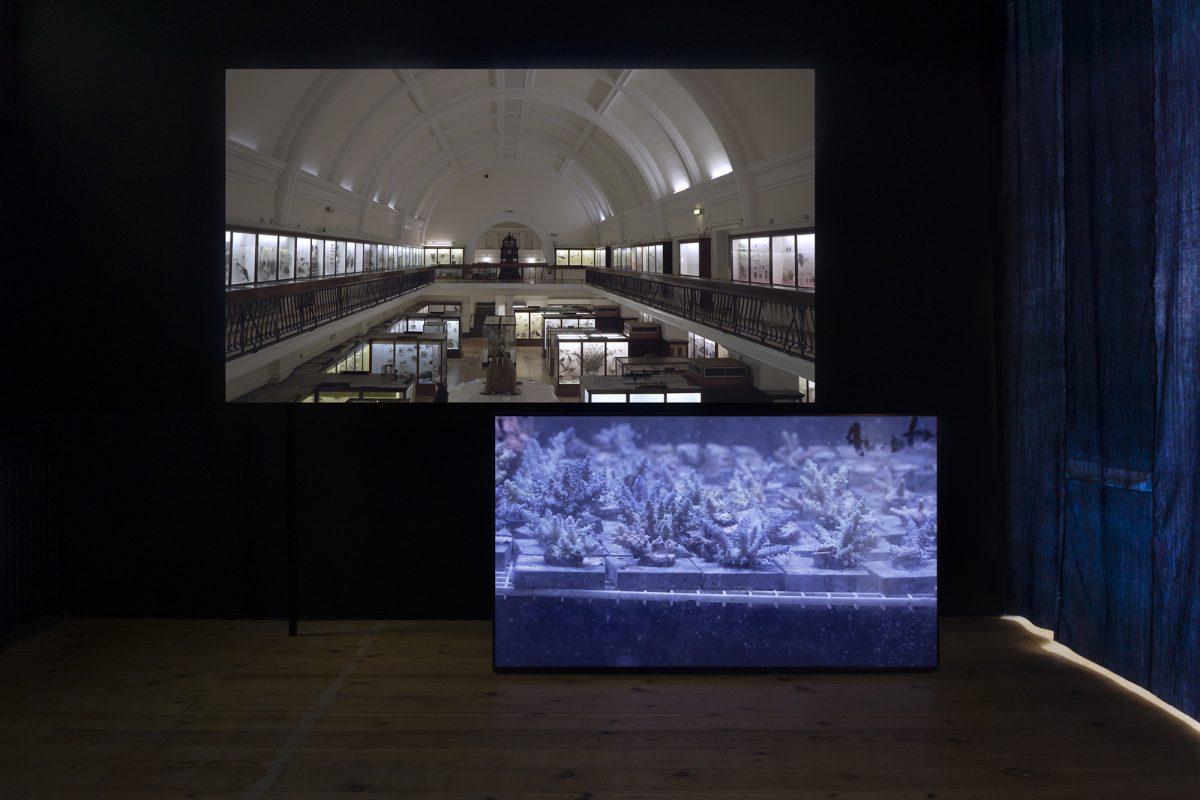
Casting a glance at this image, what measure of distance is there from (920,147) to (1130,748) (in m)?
3.35

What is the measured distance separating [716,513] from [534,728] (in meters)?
1.28

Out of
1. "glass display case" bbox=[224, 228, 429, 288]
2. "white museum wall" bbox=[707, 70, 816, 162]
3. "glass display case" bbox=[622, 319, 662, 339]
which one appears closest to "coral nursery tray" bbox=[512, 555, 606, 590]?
"glass display case" bbox=[622, 319, 662, 339]

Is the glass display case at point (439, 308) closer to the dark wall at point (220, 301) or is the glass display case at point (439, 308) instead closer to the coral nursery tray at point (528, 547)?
the dark wall at point (220, 301)

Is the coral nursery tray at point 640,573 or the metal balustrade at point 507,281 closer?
the coral nursery tray at point 640,573

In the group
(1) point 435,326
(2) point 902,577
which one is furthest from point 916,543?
(1) point 435,326

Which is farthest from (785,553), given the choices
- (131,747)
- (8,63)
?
(8,63)

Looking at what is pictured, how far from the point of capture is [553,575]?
168 inches

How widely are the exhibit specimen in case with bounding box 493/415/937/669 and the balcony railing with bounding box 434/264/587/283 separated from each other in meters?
1.55

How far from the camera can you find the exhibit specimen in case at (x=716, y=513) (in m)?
4.25

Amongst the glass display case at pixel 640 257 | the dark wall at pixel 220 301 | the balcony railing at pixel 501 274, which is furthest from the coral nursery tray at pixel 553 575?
the glass display case at pixel 640 257

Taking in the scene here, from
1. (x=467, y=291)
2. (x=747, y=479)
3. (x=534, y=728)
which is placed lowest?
(x=534, y=728)

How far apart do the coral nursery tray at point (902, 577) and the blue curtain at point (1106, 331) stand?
963 millimetres

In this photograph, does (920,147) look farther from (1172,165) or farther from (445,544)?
(445,544)

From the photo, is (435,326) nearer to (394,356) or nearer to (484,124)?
(394,356)
